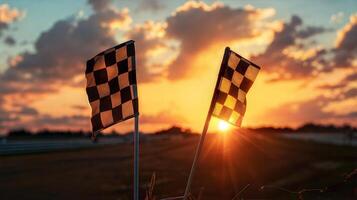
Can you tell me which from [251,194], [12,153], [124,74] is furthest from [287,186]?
[12,153]

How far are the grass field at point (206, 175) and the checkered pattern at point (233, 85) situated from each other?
321cm

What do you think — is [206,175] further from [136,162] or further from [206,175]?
[136,162]

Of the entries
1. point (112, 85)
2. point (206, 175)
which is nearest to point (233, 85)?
point (112, 85)

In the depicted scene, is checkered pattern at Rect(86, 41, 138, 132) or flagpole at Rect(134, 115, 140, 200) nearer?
flagpole at Rect(134, 115, 140, 200)

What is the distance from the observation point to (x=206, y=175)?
14.7 metres

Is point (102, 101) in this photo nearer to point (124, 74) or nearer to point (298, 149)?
point (124, 74)

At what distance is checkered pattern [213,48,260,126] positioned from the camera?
6.31 m

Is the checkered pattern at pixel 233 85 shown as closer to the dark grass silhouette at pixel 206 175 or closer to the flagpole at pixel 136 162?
the flagpole at pixel 136 162

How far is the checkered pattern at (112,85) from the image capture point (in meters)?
6.34

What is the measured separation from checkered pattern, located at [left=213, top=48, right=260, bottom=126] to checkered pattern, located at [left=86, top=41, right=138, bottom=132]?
1.02 meters

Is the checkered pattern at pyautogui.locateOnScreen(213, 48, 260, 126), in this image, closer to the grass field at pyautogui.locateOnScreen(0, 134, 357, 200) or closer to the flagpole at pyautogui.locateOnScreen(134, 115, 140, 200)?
the flagpole at pyautogui.locateOnScreen(134, 115, 140, 200)

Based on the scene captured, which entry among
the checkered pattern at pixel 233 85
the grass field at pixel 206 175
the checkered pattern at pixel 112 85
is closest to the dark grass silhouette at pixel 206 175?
the grass field at pixel 206 175

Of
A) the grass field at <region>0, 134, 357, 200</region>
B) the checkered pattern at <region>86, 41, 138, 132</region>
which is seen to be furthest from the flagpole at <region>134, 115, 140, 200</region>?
the grass field at <region>0, 134, 357, 200</region>

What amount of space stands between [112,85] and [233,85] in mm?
1456
